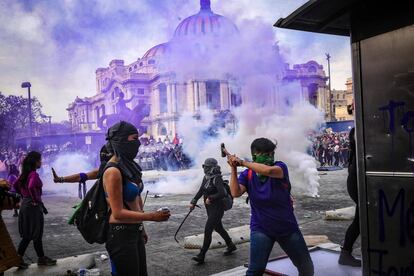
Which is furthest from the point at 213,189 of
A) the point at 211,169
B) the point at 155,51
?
the point at 155,51

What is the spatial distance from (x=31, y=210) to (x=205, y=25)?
15526 millimetres

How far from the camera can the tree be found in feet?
76.2

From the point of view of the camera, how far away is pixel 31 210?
527 centimetres

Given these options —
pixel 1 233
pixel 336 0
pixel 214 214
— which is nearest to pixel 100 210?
pixel 1 233

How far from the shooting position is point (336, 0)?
2824mm

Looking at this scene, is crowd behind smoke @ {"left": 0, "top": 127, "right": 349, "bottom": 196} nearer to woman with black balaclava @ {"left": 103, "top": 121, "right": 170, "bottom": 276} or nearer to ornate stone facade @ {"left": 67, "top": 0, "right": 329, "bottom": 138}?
ornate stone facade @ {"left": 67, "top": 0, "right": 329, "bottom": 138}

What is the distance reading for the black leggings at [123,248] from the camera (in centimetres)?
274

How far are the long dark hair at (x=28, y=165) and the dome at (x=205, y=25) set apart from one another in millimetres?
11411

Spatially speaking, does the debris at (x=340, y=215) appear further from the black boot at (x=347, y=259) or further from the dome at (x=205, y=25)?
the dome at (x=205, y=25)

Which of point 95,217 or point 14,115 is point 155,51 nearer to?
point 14,115

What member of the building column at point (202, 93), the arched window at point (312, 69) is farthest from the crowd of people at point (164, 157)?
the arched window at point (312, 69)

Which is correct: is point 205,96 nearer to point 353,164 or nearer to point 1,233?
point 353,164

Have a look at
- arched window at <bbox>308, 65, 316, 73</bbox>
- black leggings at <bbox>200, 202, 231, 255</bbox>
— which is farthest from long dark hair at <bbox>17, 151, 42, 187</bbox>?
arched window at <bbox>308, 65, 316, 73</bbox>

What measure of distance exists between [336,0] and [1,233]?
315 cm
